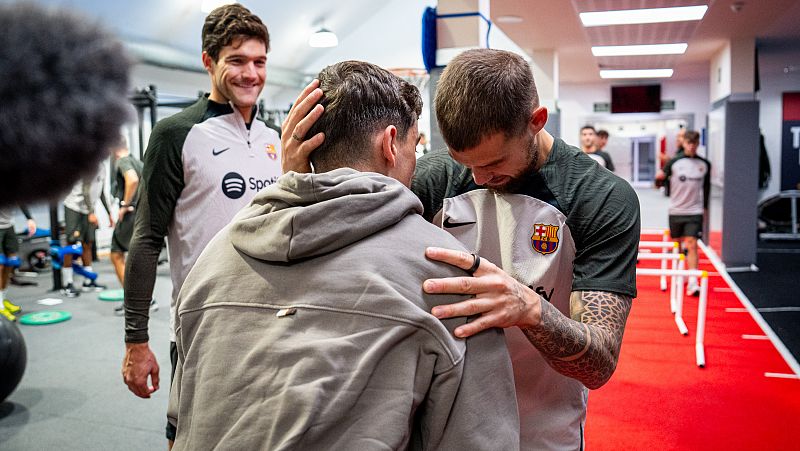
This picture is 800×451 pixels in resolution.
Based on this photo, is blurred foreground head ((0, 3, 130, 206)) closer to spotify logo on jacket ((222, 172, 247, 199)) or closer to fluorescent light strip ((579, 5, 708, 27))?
spotify logo on jacket ((222, 172, 247, 199))

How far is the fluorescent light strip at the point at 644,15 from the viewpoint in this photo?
22.3 ft

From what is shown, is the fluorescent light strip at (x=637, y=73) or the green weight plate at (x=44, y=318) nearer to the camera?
the green weight plate at (x=44, y=318)

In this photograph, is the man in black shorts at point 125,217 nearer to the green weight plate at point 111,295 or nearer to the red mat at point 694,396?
the green weight plate at point 111,295

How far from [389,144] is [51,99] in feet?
2.60

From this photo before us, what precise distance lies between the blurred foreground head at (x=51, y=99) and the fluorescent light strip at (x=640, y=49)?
387 inches

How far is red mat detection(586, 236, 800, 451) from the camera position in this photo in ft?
11.7

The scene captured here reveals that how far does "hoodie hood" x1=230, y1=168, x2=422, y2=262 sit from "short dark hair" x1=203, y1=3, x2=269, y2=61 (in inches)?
49.3

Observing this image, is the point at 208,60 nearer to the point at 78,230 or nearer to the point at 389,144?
the point at 389,144

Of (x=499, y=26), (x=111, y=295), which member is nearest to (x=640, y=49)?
(x=499, y=26)

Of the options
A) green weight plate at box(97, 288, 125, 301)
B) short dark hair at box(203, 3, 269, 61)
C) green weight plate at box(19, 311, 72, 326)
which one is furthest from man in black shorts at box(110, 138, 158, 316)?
short dark hair at box(203, 3, 269, 61)

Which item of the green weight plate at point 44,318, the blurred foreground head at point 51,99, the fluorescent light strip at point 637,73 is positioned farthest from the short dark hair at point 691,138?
the blurred foreground head at point 51,99

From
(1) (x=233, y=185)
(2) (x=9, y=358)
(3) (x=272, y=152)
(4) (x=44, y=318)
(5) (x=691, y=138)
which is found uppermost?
(5) (x=691, y=138)

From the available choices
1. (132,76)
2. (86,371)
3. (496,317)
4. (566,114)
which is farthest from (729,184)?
(132,76)

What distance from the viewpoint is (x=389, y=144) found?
111cm
